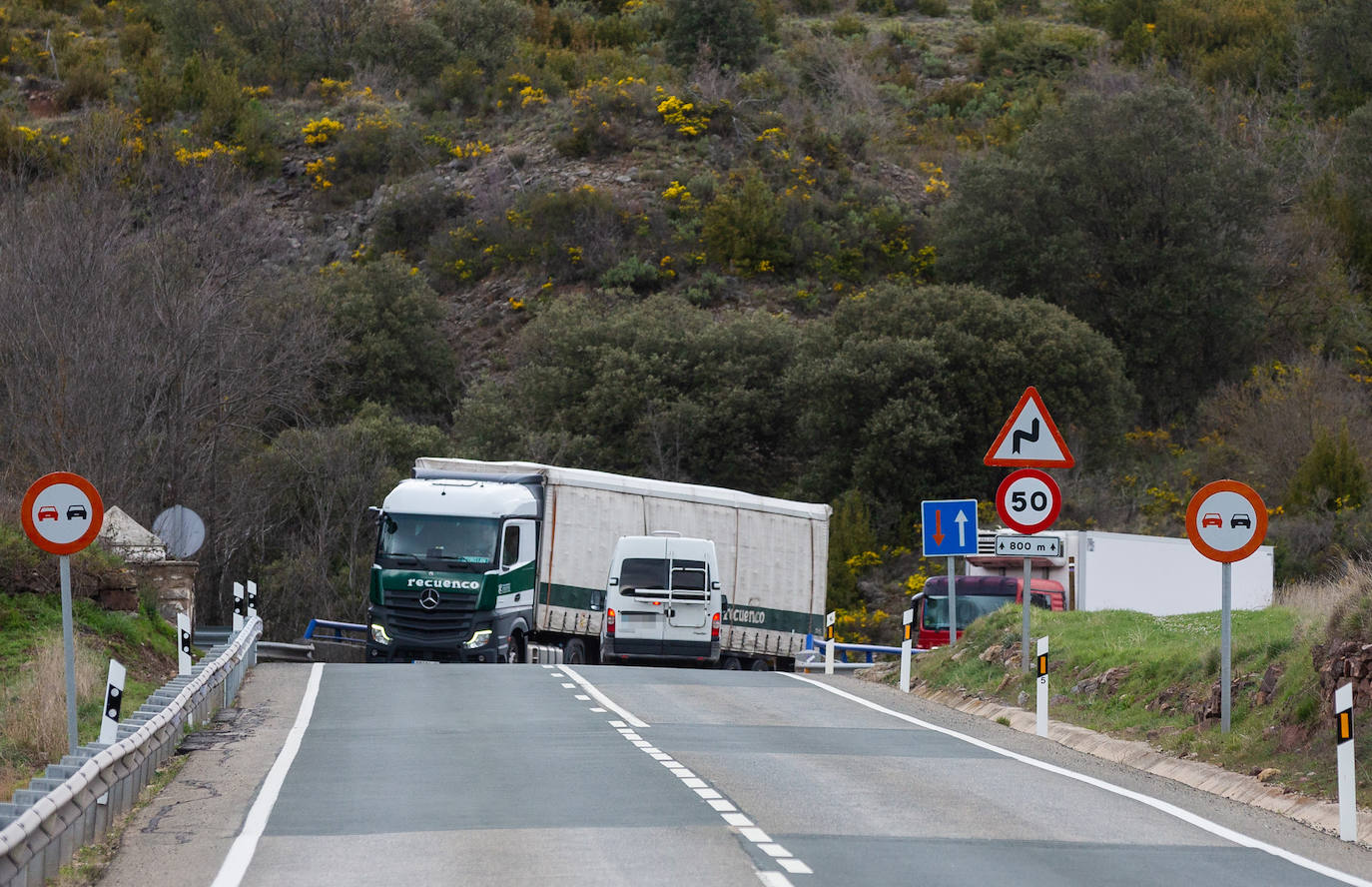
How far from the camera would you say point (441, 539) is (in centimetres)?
3127

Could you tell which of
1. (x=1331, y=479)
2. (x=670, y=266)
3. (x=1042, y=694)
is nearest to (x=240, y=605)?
(x=1042, y=694)

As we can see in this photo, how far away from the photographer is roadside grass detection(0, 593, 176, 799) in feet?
54.1

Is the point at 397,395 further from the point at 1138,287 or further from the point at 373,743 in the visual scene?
the point at 373,743

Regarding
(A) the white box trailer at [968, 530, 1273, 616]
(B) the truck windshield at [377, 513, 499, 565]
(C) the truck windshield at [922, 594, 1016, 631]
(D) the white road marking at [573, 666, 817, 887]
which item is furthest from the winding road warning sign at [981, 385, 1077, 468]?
(B) the truck windshield at [377, 513, 499, 565]

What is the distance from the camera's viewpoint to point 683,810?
38.9ft

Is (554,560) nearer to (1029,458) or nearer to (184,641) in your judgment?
(184,641)

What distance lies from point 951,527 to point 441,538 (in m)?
10.6

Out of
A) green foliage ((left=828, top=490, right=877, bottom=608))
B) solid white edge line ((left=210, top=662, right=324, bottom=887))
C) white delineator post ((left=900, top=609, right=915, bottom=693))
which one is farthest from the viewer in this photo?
green foliage ((left=828, top=490, right=877, bottom=608))

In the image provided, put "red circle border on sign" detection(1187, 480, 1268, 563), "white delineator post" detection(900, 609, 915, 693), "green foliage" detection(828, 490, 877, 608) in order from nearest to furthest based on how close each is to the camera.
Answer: "red circle border on sign" detection(1187, 480, 1268, 563) → "white delineator post" detection(900, 609, 915, 693) → "green foliage" detection(828, 490, 877, 608)

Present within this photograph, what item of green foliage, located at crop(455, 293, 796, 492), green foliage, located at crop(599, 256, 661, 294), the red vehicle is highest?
green foliage, located at crop(599, 256, 661, 294)

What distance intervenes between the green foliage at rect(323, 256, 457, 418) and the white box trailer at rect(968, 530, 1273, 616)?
100 ft

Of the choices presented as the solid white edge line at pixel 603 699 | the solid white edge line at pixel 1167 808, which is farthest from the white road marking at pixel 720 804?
the solid white edge line at pixel 1167 808

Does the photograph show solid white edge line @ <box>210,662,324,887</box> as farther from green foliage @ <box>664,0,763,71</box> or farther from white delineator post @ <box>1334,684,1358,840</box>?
green foliage @ <box>664,0,763,71</box>

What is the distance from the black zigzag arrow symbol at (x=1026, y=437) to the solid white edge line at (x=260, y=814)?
810cm
